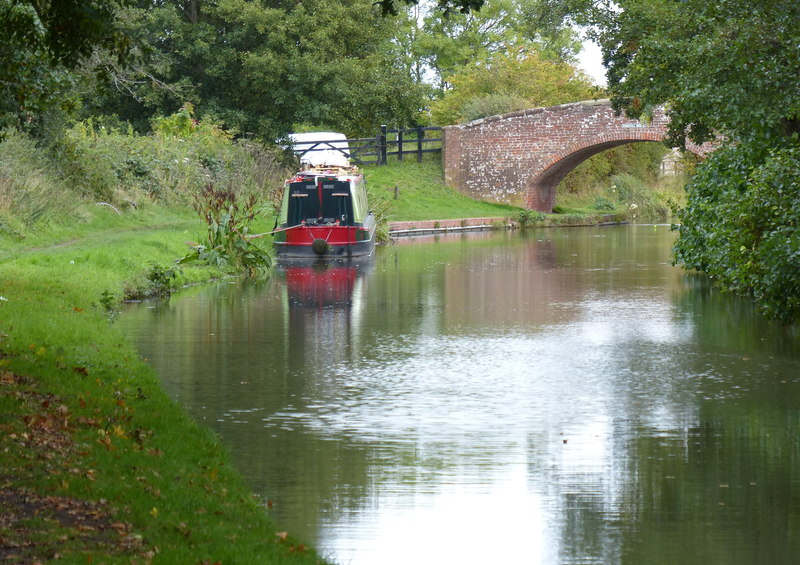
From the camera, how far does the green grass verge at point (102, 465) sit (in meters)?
5.48

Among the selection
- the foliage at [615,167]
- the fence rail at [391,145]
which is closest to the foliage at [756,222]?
the fence rail at [391,145]

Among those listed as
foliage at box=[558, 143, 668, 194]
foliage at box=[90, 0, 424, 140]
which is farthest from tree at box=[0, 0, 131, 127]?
foliage at box=[558, 143, 668, 194]

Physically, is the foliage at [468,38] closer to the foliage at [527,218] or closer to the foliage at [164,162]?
the foliage at [527,218]

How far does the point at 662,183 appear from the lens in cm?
5391

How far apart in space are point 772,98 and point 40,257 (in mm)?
10671

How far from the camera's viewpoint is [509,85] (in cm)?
5191

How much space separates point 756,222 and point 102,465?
10955mm

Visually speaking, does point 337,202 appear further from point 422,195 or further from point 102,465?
point 102,465

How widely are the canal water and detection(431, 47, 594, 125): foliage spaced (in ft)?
108

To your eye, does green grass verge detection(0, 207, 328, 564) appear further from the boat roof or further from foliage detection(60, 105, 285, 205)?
the boat roof

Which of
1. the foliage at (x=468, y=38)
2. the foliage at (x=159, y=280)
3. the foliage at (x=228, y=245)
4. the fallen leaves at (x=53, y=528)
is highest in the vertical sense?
the foliage at (x=468, y=38)

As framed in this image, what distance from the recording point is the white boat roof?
3881 cm

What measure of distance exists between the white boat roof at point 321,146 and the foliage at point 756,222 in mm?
19483

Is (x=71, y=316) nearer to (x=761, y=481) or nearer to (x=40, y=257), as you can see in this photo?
(x=40, y=257)
